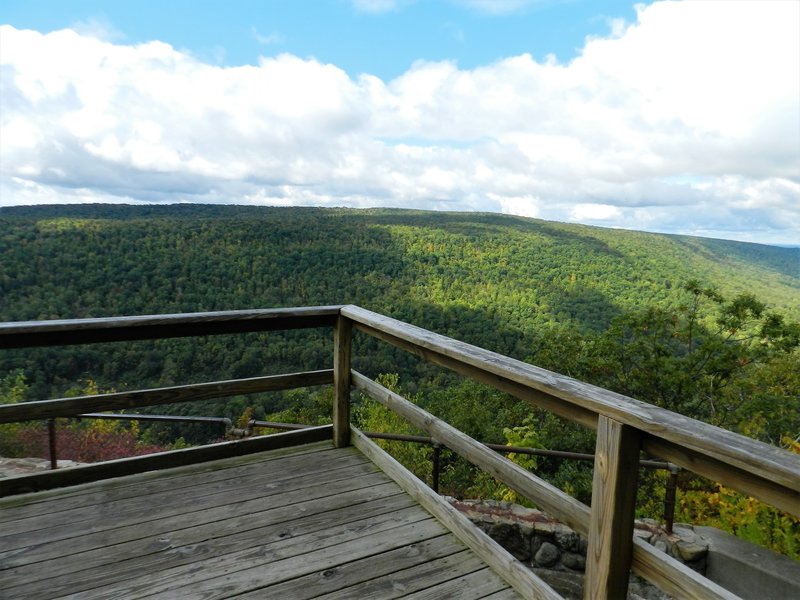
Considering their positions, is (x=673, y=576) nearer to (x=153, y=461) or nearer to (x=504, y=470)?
(x=504, y=470)

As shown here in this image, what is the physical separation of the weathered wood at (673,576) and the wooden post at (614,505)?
0.03 metres

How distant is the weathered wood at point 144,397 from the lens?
1958 millimetres

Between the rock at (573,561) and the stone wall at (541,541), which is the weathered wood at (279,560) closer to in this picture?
the stone wall at (541,541)

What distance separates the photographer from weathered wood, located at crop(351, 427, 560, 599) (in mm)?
1469

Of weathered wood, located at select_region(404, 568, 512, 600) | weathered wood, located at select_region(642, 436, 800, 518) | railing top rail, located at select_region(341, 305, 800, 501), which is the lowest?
weathered wood, located at select_region(404, 568, 512, 600)

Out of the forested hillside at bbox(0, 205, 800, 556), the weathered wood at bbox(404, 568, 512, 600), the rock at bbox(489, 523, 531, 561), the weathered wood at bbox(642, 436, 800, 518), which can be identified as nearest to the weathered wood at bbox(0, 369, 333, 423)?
the weathered wood at bbox(404, 568, 512, 600)

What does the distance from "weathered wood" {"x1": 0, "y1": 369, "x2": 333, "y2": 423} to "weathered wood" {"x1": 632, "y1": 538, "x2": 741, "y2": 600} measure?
1.64 metres

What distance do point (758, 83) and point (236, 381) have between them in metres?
25.7

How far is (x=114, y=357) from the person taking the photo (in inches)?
1080

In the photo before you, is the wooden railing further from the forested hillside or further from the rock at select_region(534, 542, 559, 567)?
the forested hillside

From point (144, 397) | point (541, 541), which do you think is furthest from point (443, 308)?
point (144, 397)

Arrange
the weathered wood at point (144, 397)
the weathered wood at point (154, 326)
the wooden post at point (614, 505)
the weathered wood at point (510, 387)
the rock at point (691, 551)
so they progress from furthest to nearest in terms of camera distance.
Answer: the rock at point (691, 551) < the weathered wood at point (144, 397) < the weathered wood at point (154, 326) < the weathered wood at point (510, 387) < the wooden post at point (614, 505)

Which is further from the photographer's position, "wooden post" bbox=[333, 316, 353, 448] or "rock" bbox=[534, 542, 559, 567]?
"rock" bbox=[534, 542, 559, 567]

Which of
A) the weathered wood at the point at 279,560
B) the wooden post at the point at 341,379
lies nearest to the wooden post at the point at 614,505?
the weathered wood at the point at 279,560
